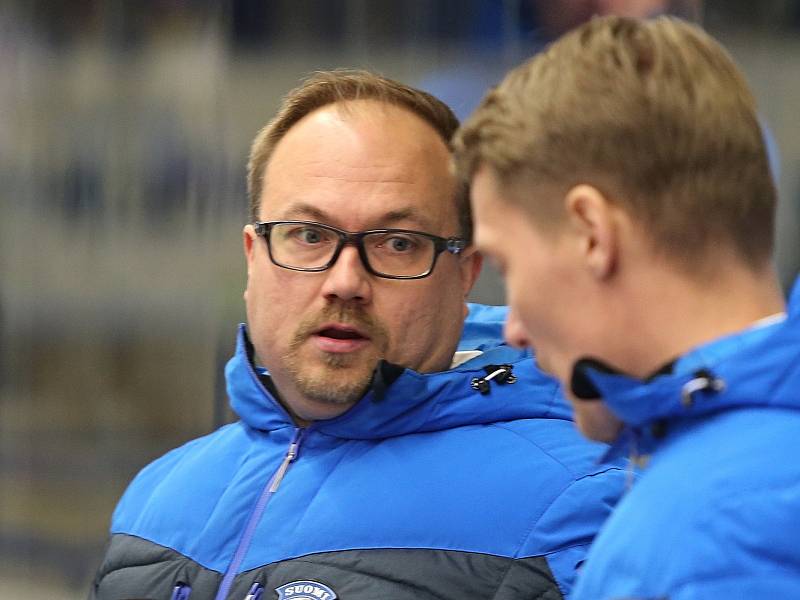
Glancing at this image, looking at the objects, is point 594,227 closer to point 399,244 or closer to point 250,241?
point 399,244

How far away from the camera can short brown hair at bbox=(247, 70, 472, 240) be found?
2.03 metres

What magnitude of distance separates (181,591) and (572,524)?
0.58 meters

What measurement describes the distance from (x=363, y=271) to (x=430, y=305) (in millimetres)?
125

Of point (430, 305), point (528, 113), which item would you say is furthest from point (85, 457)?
point (528, 113)

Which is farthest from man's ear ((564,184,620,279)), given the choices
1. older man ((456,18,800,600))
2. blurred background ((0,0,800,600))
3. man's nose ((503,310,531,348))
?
blurred background ((0,0,800,600))

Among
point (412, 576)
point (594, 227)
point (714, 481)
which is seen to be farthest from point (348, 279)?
point (714, 481)

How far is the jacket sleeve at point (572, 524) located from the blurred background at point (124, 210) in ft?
4.97

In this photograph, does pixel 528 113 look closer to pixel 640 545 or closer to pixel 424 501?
pixel 640 545

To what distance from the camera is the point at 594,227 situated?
1.02 meters

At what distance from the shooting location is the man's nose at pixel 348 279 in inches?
74.7

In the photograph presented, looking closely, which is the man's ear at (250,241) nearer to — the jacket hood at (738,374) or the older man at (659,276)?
the older man at (659,276)

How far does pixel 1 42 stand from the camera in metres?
4.02

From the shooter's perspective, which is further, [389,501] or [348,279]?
[348,279]

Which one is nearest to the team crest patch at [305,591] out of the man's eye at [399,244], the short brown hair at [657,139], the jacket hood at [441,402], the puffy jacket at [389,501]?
the puffy jacket at [389,501]
